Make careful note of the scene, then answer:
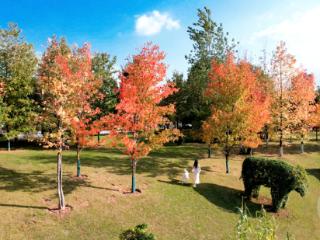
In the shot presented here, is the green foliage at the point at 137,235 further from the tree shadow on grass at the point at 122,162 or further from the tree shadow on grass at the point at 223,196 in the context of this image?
the tree shadow on grass at the point at 122,162

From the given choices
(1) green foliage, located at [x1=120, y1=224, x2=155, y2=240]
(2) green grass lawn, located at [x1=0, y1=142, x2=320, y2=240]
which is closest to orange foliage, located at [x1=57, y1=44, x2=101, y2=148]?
(2) green grass lawn, located at [x1=0, y1=142, x2=320, y2=240]

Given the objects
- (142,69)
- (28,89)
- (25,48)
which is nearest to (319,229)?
(142,69)

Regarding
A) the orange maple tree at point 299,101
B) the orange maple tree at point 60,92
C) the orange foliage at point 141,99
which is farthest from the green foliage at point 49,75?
the orange maple tree at point 299,101

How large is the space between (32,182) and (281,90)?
32334mm

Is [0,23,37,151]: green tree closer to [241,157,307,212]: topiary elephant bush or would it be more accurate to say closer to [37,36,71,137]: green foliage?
[37,36,71,137]: green foliage

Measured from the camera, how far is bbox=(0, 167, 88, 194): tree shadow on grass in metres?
23.0

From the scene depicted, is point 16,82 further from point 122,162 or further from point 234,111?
point 234,111

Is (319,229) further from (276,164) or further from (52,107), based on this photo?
(52,107)

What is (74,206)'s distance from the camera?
21203 mm

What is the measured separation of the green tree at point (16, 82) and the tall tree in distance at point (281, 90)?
29546 millimetres

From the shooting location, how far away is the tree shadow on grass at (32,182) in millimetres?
23047

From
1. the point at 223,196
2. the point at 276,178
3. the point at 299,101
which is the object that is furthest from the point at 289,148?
the point at 223,196

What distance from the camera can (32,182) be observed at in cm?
2436

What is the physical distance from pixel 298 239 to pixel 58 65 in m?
19.2
